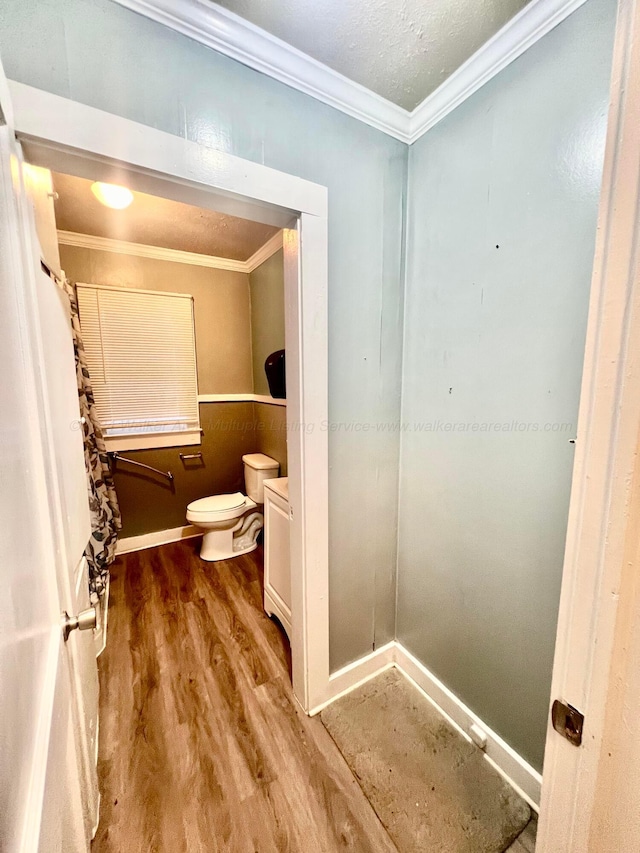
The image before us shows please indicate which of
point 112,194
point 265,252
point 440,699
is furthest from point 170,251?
point 440,699


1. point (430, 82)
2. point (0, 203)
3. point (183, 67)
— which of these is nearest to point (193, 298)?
point (183, 67)

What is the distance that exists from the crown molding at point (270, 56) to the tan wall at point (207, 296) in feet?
6.41

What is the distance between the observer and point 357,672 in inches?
60.2

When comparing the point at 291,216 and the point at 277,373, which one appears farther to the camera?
the point at 277,373

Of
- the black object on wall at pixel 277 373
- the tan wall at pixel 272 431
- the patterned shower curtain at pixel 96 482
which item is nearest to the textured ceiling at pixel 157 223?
the patterned shower curtain at pixel 96 482

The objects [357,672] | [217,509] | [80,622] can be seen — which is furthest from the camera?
[217,509]

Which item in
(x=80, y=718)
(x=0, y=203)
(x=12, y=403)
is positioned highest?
(x=0, y=203)

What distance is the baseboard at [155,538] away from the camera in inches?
106

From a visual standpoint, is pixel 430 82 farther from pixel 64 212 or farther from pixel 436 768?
pixel 436 768

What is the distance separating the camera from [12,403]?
0.48 m

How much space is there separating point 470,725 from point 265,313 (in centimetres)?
280

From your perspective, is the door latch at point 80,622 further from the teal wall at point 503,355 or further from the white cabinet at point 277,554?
the teal wall at point 503,355

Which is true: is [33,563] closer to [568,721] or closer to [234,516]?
[568,721]

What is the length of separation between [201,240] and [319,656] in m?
2.76
